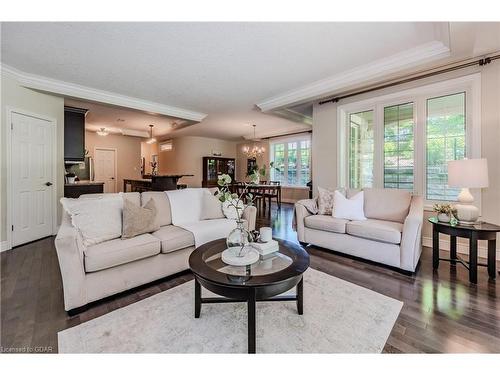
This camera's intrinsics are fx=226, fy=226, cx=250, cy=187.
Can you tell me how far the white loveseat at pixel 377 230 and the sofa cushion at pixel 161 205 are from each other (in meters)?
1.86

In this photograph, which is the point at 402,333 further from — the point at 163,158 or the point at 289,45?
the point at 163,158

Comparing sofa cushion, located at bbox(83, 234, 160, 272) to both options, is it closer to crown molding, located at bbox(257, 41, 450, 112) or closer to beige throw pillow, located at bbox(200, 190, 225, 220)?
beige throw pillow, located at bbox(200, 190, 225, 220)

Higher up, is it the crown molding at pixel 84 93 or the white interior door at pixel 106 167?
the crown molding at pixel 84 93

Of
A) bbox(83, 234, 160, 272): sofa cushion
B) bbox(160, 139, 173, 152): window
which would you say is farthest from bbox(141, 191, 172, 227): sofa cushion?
bbox(160, 139, 173, 152): window

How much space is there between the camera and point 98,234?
2.13 metres

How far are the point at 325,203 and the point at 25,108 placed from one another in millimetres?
4959

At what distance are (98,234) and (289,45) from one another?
2.89m

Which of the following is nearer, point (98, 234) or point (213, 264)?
point (213, 264)

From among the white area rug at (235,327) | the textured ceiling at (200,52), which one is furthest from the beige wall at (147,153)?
the white area rug at (235,327)

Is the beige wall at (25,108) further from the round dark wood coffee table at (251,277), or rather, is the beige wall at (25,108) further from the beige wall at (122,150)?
the beige wall at (122,150)

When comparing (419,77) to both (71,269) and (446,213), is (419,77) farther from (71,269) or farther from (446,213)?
(71,269)

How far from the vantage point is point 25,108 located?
3586 mm

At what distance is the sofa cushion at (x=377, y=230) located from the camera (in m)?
Result: 2.56
